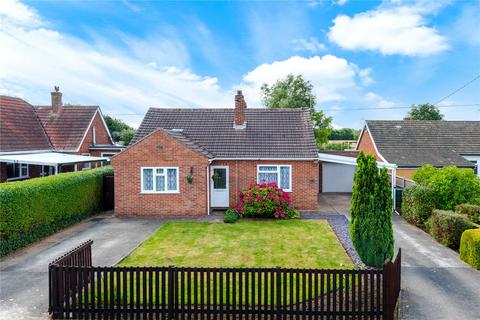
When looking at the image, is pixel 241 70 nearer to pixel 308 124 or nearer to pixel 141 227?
pixel 308 124

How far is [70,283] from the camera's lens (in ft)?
24.2

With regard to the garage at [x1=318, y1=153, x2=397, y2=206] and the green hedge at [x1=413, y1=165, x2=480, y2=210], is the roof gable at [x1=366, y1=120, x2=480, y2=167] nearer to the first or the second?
the garage at [x1=318, y1=153, x2=397, y2=206]

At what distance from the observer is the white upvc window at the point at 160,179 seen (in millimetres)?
17188

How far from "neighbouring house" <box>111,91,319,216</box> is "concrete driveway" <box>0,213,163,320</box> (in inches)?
63.3

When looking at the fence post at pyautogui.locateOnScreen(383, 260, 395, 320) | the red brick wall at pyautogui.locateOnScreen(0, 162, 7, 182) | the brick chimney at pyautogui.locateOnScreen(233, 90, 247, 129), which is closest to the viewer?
the fence post at pyautogui.locateOnScreen(383, 260, 395, 320)

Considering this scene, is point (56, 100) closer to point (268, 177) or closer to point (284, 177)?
point (268, 177)

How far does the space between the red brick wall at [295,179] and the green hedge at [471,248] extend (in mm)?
8251

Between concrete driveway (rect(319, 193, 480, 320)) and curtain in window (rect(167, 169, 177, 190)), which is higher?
curtain in window (rect(167, 169, 177, 190))

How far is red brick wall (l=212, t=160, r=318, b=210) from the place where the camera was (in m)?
18.4

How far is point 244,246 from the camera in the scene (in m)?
12.1

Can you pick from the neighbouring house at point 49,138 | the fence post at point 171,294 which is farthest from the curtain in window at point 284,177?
the neighbouring house at point 49,138

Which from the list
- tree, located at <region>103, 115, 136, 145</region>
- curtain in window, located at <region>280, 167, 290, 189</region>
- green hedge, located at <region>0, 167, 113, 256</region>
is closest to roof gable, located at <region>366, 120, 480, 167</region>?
curtain in window, located at <region>280, 167, 290, 189</region>

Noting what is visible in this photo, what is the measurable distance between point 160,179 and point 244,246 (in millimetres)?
7071

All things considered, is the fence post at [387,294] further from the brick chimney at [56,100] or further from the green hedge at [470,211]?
the brick chimney at [56,100]
